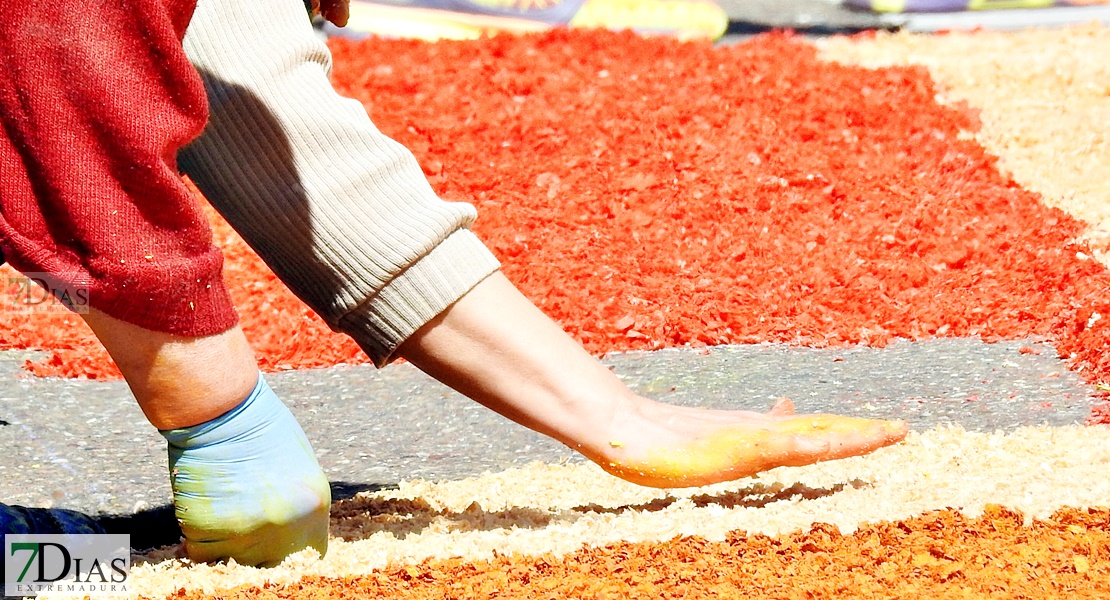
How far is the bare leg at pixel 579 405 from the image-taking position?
171cm

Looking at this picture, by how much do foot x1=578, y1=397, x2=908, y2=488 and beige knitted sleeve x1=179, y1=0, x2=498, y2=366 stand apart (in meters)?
0.32

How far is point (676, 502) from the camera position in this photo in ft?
6.17

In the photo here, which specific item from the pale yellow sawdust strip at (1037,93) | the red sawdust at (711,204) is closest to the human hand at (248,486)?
the red sawdust at (711,204)

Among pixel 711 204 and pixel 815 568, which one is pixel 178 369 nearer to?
pixel 815 568

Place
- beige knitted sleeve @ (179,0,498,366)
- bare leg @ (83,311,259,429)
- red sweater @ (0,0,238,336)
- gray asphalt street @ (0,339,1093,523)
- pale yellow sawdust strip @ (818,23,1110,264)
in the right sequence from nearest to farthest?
1. red sweater @ (0,0,238,336)
2. bare leg @ (83,311,259,429)
3. beige knitted sleeve @ (179,0,498,366)
4. gray asphalt street @ (0,339,1093,523)
5. pale yellow sawdust strip @ (818,23,1110,264)

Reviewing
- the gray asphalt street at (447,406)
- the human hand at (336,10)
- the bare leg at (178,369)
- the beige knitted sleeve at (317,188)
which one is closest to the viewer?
the bare leg at (178,369)

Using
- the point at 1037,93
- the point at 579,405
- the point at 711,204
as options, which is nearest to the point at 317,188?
the point at 579,405

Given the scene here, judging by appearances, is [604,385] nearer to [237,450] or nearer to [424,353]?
[424,353]

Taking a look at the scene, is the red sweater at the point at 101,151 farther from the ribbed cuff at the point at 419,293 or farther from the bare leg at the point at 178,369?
the ribbed cuff at the point at 419,293

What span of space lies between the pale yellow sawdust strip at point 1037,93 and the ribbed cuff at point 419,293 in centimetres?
202

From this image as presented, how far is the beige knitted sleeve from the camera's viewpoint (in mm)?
1650

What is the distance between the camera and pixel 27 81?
4.47ft

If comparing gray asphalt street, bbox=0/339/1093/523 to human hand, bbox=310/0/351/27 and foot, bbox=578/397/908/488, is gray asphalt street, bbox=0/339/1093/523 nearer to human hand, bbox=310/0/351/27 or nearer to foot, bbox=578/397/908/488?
foot, bbox=578/397/908/488

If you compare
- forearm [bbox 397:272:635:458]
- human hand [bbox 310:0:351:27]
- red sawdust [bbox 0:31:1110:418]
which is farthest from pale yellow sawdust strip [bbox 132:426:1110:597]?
human hand [bbox 310:0:351:27]
